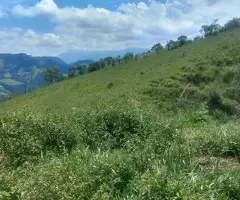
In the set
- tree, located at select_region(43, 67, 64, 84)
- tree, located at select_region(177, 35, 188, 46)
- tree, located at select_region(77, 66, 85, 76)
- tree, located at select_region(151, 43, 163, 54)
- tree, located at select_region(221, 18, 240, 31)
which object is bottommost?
tree, located at select_region(43, 67, 64, 84)

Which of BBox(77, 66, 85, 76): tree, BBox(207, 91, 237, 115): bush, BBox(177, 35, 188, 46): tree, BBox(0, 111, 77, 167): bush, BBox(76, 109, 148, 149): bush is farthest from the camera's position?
BBox(77, 66, 85, 76): tree

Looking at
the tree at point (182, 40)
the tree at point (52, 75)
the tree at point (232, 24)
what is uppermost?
the tree at point (232, 24)

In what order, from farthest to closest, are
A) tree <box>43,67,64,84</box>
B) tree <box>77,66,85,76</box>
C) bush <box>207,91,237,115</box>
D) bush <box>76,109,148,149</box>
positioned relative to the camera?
tree <box>43,67,64,84</box>, tree <box>77,66,85,76</box>, bush <box>207,91,237,115</box>, bush <box>76,109,148,149</box>

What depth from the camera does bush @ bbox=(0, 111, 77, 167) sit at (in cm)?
1000

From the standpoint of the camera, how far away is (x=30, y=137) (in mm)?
10531

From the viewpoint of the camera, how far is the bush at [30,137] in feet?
32.8

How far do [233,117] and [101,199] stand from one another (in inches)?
465

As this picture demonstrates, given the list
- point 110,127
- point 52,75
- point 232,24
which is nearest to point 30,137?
point 110,127

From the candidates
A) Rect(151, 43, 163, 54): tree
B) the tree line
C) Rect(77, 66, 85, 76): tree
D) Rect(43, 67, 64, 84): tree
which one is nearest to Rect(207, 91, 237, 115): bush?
the tree line

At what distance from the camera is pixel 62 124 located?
11211mm

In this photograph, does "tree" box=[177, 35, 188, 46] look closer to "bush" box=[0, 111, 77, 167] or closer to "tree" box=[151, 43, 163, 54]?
"tree" box=[151, 43, 163, 54]

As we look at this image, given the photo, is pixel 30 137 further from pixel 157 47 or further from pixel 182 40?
pixel 157 47

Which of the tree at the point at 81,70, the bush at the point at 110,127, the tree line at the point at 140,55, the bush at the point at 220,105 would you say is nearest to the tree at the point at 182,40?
the tree line at the point at 140,55

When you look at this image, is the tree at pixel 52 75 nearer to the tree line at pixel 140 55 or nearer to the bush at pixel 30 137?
the tree line at pixel 140 55
